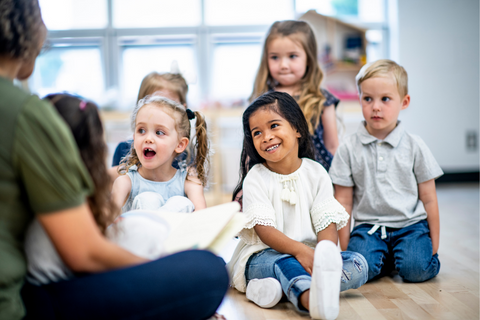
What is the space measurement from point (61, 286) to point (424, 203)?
1.33 m

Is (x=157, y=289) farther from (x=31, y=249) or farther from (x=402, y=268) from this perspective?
(x=402, y=268)

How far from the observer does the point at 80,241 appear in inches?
28.1

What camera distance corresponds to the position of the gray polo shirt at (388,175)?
1616mm

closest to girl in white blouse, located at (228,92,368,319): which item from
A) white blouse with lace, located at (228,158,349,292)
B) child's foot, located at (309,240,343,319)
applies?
white blouse with lace, located at (228,158,349,292)

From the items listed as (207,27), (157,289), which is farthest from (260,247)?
(207,27)

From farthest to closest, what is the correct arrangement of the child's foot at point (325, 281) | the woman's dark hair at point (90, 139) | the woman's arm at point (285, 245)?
the woman's arm at point (285, 245)
the child's foot at point (325, 281)
the woman's dark hair at point (90, 139)

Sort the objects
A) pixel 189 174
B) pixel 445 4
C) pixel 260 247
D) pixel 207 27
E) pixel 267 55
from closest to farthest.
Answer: pixel 260 247
pixel 189 174
pixel 267 55
pixel 445 4
pixel 207 27

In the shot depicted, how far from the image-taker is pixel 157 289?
0.80 metres

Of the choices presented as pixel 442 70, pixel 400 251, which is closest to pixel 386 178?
pixel 400 251

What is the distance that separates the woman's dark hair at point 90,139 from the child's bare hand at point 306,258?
0.66 metres

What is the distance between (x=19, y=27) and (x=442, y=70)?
429 cm

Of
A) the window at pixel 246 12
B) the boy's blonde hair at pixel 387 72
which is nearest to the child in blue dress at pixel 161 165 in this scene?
the boy's blonde hair at pixel 387 72

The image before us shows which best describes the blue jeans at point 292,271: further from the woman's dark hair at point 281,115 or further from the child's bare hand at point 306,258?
the woman's dark hair at point 281,115

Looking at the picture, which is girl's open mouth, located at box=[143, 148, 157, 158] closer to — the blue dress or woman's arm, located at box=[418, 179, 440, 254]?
the blue dress
